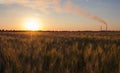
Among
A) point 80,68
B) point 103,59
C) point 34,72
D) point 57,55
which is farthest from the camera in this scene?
point 57,55

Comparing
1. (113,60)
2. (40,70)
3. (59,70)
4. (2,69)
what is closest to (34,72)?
(40,70)

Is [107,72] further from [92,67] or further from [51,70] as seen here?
[51,70]

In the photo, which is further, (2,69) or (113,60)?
(113,60)

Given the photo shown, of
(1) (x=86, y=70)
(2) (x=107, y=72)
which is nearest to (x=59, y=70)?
(1) (x=86, y=70)

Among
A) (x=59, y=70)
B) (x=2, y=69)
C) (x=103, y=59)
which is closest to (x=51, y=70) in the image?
(x=59, y=70)

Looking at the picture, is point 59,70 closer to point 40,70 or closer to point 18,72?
point 40,70

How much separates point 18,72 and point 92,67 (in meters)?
1.80

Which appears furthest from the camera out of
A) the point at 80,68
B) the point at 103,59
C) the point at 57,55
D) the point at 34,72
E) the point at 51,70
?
the point at 57,55

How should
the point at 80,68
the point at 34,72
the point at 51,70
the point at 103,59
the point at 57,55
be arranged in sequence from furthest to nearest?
1. the point at 57,55
2. the point at 103,59
3. the point at 80,68
4. the point at 51,70
5. the point at 34,72

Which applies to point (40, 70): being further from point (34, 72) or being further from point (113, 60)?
point (113, 60)

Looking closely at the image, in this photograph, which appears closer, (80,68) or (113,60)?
(80,68)

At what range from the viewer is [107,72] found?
20.8ft

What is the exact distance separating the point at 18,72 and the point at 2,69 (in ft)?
2.60

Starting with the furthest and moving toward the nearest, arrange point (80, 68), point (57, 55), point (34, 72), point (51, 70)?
point (57, 55)
point (80, 68)
point (51, 70)
point (34, 72)
